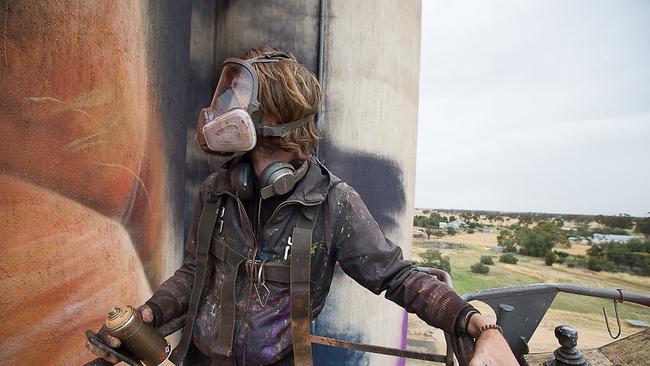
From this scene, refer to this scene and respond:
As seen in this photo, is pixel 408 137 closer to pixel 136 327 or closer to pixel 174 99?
pixel 174 99

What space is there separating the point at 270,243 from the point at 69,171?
50.6 inches

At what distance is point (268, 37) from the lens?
12.7 feet

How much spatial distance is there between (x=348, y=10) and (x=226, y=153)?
2915 mm

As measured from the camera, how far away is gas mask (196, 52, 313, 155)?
5.09 ft

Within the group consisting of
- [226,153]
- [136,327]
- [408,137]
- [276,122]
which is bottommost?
[136,327]

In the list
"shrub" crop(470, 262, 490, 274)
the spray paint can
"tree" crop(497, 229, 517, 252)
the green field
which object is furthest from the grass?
the spray paint can

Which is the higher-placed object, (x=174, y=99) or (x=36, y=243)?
(x=174, y=99)

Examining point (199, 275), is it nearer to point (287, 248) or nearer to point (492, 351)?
point (287, 248)

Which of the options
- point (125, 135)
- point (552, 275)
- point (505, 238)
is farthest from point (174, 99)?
point (505, 238)

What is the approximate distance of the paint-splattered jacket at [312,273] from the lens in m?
1.50

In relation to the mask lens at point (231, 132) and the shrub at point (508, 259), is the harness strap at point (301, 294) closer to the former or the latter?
the mask lens at point (231, 132)

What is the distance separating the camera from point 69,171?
1977mm

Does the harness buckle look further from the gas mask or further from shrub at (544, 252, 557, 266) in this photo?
shrub at (544, 252, 557, 266)

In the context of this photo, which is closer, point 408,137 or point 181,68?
point 181,68
